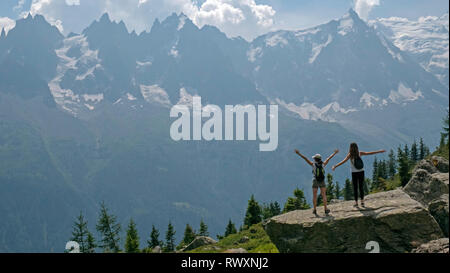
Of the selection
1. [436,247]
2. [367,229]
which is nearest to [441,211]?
[367,229]

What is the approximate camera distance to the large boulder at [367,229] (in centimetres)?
1639

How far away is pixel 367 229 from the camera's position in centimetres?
1689

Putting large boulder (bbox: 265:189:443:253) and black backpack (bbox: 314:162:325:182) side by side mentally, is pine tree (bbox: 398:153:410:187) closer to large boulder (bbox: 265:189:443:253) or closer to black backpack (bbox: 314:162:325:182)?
large boulder (bbox: 265:189:443:253)

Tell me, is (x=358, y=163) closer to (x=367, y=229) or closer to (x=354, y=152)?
(x=354, y=152)

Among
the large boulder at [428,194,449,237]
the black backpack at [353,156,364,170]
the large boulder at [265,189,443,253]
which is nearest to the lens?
the large boulder at [265,189,443,253]

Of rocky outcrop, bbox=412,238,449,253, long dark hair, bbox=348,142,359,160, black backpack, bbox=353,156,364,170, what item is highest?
long dark hair, bbox=348,142,359,160

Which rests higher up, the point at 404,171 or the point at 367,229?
the point at 404,171

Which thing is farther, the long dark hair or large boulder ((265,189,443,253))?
the long dark hair

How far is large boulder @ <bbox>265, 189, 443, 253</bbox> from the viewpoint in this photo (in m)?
16.4

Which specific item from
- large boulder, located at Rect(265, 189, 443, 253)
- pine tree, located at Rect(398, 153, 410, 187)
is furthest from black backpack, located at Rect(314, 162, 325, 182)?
pine tree, located at Rect(398, 153, 410, 187)
